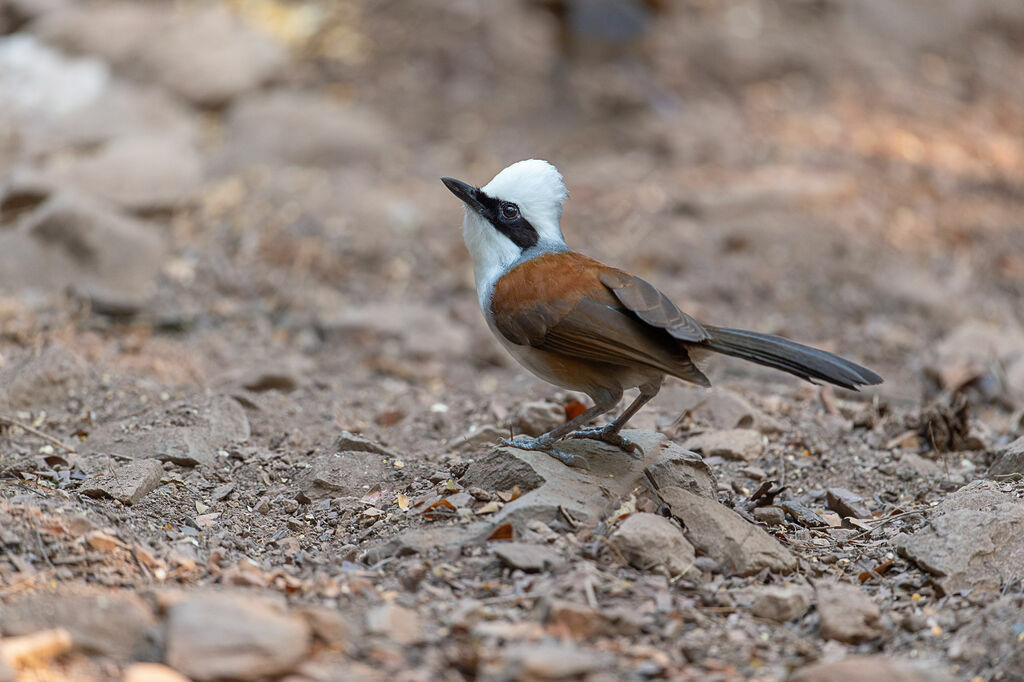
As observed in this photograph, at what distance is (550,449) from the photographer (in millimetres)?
4141

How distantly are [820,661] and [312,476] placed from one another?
2073 millimetres

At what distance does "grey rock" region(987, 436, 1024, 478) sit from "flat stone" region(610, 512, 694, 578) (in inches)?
65.1

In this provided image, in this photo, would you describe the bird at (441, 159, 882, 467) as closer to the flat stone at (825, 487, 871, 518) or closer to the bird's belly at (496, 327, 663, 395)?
the bird's belly at (496, 327, 663, 395)

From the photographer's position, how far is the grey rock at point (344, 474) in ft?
13.6

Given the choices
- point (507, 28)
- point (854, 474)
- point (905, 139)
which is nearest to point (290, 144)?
point (507, 28)

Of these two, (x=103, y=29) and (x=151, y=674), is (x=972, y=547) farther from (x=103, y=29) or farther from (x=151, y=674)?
(x=103, y=29)

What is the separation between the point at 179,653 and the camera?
2.63m

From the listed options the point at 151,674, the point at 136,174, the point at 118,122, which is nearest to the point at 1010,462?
the point at 151,674

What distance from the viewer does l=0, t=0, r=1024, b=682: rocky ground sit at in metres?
3.07

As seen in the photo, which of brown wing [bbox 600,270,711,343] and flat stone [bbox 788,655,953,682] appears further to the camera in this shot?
brown wing [bbox 600,270,711,343]

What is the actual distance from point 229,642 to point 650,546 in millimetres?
1371

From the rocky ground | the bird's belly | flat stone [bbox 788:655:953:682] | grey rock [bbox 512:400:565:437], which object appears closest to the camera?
flat stone [bbox 788:655:953:682]

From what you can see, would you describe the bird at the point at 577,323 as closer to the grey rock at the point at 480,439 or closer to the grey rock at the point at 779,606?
the grey rock at the point at 480,439

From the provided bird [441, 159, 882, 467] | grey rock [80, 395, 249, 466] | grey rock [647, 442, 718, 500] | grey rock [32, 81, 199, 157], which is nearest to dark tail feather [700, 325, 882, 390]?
bird [441, 159, 882, 467]
